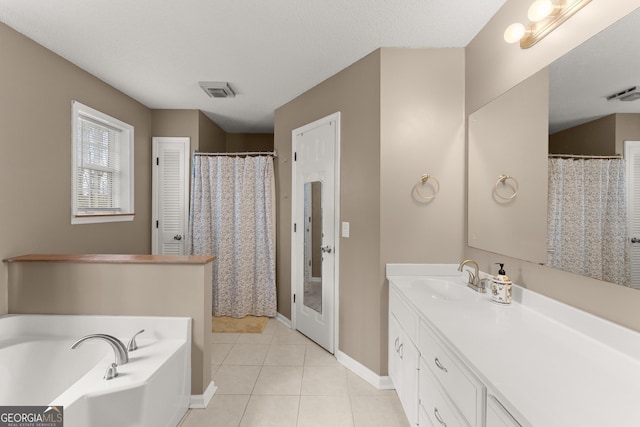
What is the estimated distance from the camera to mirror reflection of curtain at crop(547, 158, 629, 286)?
1009 mm

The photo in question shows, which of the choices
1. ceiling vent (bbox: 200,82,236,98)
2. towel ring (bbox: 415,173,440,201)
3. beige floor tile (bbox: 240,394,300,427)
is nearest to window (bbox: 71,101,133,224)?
ceiling vent (bbox: 200,82,236,98)

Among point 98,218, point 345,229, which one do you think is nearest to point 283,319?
point 345,229

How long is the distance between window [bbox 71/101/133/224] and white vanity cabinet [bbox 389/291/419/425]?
2.80m

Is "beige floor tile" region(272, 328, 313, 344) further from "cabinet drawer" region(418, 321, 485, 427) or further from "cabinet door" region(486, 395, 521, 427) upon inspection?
"cabinet door" region(486, 395, 521, 427)

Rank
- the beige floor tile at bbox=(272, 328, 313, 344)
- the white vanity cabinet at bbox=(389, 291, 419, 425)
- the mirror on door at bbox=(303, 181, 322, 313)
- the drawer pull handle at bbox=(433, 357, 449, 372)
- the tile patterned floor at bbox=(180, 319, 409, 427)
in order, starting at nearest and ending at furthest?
the drawer pull handle at bbox=(433, 357, 449, 372)
the white vanity cabinet at bbox=(389, 291, 419, 425)
the tile patterned floor at bbox=(180, 319, 409, 427)
the mirror on door at bbox=(303, 181, 322, 313)
the beige floor tile at bbox=(272, 328, 313, 344)

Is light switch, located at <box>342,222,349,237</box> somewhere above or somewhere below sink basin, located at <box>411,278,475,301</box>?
above

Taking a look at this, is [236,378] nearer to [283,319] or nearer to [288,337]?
[288,337]

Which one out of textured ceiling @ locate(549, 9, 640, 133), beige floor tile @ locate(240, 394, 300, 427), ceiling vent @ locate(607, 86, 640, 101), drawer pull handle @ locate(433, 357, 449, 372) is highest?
textured ceiling @ locate(549, 9, 640, 133)

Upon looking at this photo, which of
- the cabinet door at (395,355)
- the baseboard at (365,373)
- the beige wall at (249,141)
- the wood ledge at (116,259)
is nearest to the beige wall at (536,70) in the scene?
the cabinet door at (395,355)

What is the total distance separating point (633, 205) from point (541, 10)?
3.12 ft

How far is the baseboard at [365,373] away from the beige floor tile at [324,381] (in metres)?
0.07

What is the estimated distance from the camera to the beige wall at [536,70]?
103cm

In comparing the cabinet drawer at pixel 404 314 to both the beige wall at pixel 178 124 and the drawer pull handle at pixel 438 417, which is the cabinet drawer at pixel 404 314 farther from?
the beige wall at pixel 178 124

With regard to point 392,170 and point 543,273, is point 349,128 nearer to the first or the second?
point 392,170
